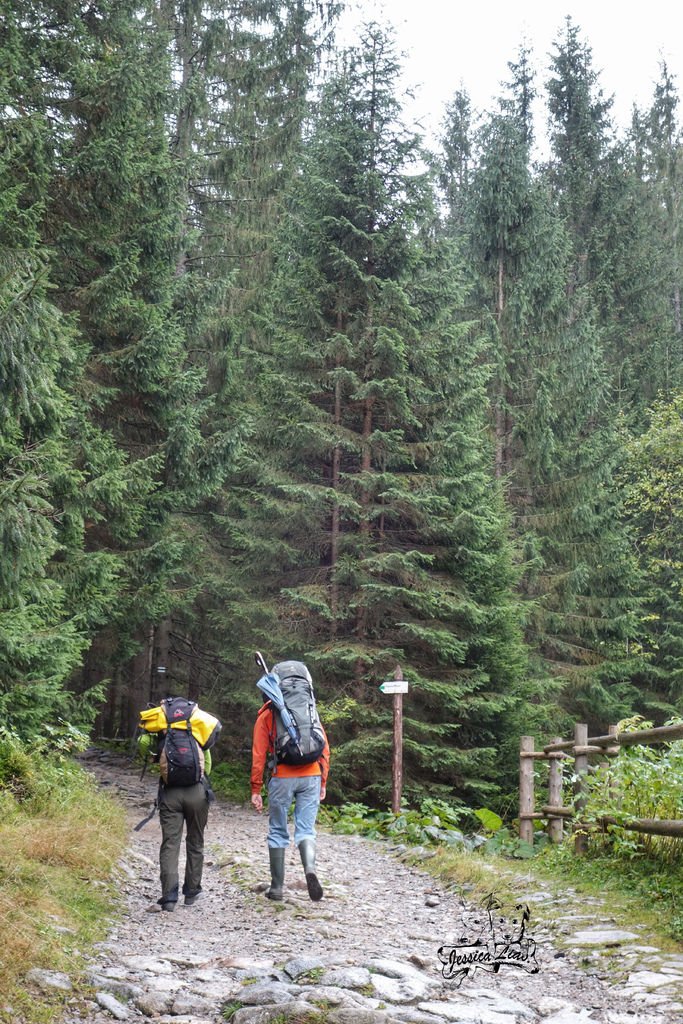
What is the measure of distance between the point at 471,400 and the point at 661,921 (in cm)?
1237

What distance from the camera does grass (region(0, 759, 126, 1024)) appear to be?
172 inches

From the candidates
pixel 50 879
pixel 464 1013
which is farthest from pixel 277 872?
pixel 464 1013

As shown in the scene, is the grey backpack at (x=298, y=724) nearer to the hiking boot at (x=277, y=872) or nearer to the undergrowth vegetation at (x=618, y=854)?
the hiking boot at (x=277, y=872)

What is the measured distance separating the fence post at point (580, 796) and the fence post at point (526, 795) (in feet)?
5.16

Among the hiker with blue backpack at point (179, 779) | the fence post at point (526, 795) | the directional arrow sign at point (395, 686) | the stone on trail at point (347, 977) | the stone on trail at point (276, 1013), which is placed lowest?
the fence post at point (526, 795)

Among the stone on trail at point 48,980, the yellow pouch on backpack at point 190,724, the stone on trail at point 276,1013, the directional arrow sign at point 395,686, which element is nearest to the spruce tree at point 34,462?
the yellow pouch on backpack at point 190,724

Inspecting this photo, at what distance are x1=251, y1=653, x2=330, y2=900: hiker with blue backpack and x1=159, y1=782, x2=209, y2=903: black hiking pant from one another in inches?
18.3

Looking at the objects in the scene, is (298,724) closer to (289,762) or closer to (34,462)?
(289,762)

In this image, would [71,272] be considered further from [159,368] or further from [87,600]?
[87,600]

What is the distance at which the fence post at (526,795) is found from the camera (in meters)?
11.9

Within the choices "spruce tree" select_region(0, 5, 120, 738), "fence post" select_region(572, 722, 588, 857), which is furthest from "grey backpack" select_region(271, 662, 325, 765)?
"spruce tree" select_region(0, 5, 120, 738)

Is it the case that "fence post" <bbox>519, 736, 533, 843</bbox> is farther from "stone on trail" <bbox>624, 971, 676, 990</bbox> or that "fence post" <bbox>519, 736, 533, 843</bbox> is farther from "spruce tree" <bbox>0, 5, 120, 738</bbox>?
"stone on trail" <bbox>624, 971, 676, 990</bbox>

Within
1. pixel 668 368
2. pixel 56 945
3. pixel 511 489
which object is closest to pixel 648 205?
pixel 668 368

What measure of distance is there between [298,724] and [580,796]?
387 cm
